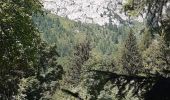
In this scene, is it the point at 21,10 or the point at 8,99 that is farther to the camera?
the point at 8,99

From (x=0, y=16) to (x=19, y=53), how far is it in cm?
208

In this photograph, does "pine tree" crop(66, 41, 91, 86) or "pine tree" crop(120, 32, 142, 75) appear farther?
"pine tree" crop(120, 32, 142, 75)

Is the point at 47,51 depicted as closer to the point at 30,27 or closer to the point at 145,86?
the point at 30,27

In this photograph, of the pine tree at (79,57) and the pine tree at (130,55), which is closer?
the pine tree at (79,57)

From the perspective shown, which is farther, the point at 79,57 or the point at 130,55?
the point at 130,55

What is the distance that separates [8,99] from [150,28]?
1777 centimetres

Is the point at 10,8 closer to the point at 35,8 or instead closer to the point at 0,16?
the point at 0,16

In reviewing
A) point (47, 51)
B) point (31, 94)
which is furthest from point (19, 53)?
point (47, 51)

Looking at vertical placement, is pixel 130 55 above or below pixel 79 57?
below

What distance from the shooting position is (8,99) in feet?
109

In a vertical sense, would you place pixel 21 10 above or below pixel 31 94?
above

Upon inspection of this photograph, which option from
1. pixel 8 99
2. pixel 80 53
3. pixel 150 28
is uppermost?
pixel 150 28

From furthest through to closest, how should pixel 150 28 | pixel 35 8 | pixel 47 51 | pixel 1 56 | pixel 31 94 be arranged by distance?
pixel 47 51
pixel 31 94
pixel 35 8
pixel 1 56
pixel 150 28

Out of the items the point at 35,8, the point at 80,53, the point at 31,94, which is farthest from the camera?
the point at 80,53
